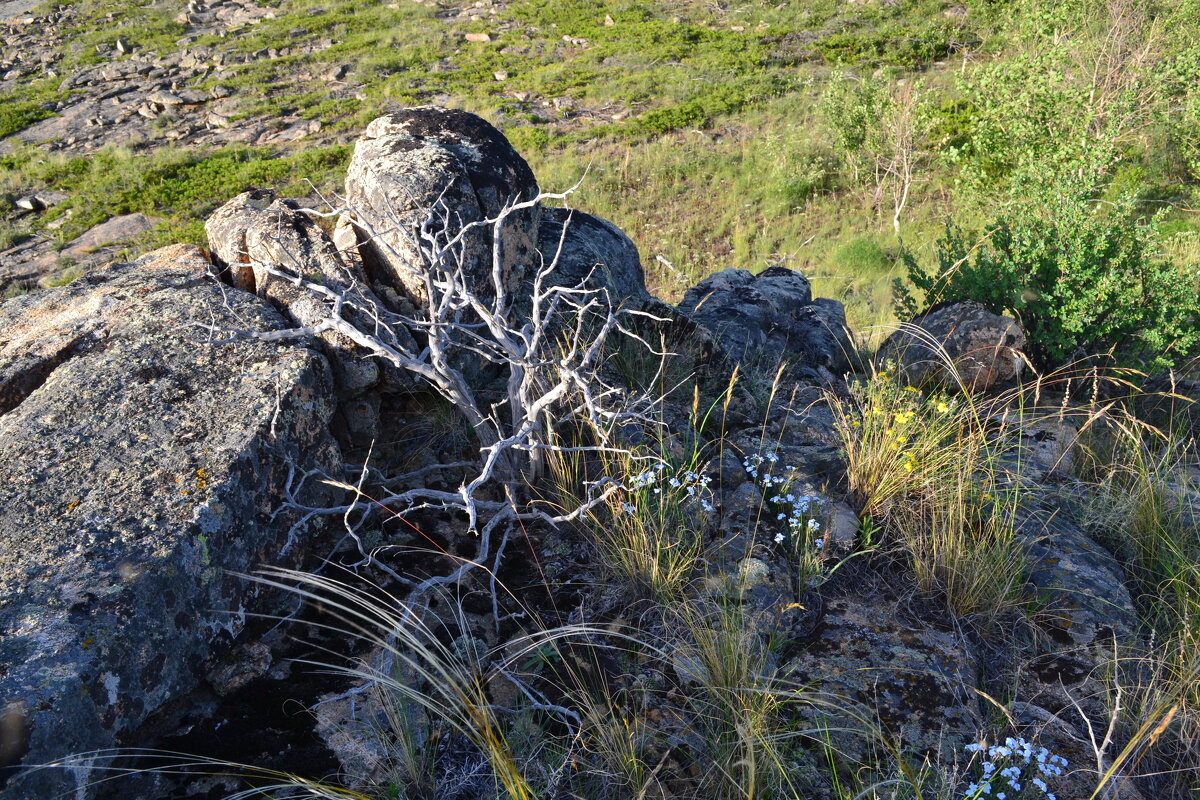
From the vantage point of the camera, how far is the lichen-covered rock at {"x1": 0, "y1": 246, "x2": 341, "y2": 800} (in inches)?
84.2

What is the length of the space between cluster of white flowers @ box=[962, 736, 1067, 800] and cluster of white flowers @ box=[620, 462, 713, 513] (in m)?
1.21

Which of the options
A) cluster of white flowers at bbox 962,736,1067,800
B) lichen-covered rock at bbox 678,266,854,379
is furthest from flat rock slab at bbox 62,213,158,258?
cluster of white flowers at bbox 962,736,1067,800

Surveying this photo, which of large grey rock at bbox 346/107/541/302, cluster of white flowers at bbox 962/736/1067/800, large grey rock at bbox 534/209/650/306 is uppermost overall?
large grey rock at bbox 346/107/541/302

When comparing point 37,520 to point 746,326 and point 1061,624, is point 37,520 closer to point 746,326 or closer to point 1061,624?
point 1061,624

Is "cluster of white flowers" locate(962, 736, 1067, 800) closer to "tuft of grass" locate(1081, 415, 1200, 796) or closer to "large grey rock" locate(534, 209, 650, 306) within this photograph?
"tuft of grass" locate(1081, 415, 1200, 796)

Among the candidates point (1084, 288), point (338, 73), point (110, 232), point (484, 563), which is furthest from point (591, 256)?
point (338, 73)

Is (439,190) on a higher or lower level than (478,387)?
higher

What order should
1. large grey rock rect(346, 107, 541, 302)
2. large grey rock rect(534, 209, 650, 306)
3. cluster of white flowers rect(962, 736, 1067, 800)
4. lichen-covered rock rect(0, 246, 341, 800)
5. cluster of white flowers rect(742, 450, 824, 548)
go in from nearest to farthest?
cluster of white flowers rect(962, 736, 1067, 800) → lichen-covered rock rect(0, 246, 341, 800) → cluster of white flowers rect(742, 450, 824, 548) → large grey rock rect(346, 107, 541, 302) → large grey rock rect(534, 209, 650, 306)

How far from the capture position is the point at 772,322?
5.36 m

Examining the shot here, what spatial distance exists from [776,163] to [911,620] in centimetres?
1340

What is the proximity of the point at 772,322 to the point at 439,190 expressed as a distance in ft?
8.01

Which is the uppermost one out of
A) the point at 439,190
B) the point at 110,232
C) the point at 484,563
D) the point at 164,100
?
the point at 439,190

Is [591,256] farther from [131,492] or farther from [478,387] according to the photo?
[131,492]

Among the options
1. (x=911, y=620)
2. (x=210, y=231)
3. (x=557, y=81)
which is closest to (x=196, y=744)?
(x=911, y=620)
